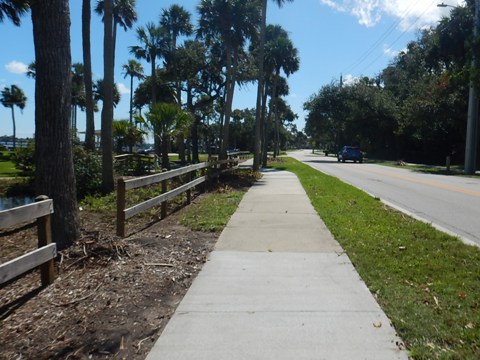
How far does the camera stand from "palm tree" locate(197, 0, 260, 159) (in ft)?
76.9

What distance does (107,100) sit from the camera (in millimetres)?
14359

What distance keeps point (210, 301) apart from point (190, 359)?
3.97 feet

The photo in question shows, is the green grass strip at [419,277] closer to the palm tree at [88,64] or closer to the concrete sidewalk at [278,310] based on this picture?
the concrete sidewalk at [278,310]

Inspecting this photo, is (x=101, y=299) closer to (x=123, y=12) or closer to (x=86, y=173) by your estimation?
(x=86, y=173)

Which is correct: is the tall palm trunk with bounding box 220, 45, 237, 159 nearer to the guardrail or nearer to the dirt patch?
the dirt patch

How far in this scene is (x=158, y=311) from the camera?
4.45 meters

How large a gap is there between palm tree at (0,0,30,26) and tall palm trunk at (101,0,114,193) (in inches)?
289

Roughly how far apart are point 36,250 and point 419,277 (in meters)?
4.32

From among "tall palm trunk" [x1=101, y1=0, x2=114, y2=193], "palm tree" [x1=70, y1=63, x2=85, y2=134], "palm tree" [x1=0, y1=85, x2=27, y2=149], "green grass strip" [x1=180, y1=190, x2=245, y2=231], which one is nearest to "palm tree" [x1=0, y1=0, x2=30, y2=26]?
"tall palm trunk" [x1=101, y1=0, x2=114, y2=193]

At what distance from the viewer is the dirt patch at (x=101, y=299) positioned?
3.73 metres

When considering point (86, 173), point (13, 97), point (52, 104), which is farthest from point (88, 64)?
point (13, 97)

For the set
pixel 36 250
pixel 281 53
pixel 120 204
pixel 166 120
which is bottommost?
pixel 36 250

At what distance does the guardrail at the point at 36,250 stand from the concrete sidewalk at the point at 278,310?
5.10 ft

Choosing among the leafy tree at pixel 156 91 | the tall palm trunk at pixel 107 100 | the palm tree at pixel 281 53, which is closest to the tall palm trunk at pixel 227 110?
the tall palm trunk at pixel 107 100
